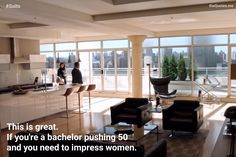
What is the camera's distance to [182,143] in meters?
5.68

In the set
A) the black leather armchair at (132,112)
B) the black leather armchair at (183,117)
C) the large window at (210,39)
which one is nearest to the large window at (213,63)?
the large window at (210,39)

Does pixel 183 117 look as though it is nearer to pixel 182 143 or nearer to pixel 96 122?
pixel 182 143

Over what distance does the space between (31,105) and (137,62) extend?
15.5 feet

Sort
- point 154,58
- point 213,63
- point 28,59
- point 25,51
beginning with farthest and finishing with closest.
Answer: point 154,58 < point 213,63 < point 25,51 < point 28,59

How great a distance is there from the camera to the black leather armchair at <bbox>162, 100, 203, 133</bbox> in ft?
19.8

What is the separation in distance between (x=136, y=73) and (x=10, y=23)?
5.08 m

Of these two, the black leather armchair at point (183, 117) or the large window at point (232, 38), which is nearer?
the black leather armchair at point (183, 117)

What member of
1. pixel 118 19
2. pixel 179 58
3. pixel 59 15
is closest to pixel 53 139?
pixel 59 15

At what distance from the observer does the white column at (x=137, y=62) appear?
10789mm

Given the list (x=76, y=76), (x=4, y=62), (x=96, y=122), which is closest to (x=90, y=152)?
(x=96, y=122)

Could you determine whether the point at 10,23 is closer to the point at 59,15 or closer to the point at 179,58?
the point at 59,15

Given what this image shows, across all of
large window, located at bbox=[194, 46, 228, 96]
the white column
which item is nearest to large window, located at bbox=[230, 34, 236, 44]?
large window, located at bbox=[194, 46, 228, 96]

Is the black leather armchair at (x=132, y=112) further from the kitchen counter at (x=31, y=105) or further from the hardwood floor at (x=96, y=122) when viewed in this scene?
the kitchen counter at (x=31, y=105)

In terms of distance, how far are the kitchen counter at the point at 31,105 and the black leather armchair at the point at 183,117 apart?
3.88 m
